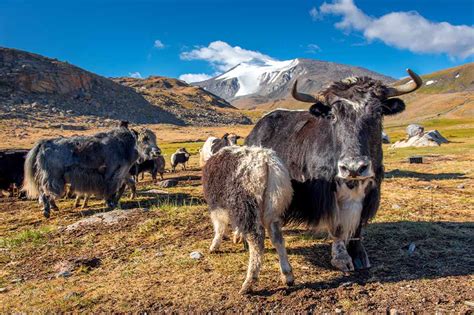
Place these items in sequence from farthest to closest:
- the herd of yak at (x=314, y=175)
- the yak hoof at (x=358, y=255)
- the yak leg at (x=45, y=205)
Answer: the yak leg at (x=45, y=205)
the yak hoof at (x=358, y=255)
the herd of yak at (x=314, y=175)

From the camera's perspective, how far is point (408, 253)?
513 cm

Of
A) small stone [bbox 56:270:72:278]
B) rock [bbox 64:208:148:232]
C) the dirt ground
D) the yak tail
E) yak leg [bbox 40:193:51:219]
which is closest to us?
the dirt ground

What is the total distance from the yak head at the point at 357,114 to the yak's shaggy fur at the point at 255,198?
758mm

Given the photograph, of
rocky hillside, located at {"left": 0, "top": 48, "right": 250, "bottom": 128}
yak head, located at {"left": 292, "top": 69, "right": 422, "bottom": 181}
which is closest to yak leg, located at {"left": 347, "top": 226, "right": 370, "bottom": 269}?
yak head, located at {"left": 292, "top": 69, "right": 422, "bottom": 181}

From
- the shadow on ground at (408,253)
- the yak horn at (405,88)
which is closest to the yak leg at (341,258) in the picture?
the shadow on ground at (408,253)

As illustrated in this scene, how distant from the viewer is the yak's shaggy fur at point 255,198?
4.14 m

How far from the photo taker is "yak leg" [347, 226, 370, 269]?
4.77m

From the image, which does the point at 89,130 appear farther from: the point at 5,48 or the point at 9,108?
the point at 5,48

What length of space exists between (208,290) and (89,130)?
52411mm

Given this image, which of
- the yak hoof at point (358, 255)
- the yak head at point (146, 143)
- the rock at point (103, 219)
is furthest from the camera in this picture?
the yak head at point (146, 143)

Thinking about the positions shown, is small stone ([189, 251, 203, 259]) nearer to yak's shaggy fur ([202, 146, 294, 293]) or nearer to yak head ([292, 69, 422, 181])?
yak's shaggy fur ([202, 146, 294, 293])

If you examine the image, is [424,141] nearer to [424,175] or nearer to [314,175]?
[424,175]

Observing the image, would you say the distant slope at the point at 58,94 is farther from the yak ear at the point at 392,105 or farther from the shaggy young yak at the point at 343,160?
the yak ear at the point at 392,105

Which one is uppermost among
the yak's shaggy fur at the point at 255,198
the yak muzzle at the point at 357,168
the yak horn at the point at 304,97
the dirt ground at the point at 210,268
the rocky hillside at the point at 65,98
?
the rocky hillside at the point at 65,98
